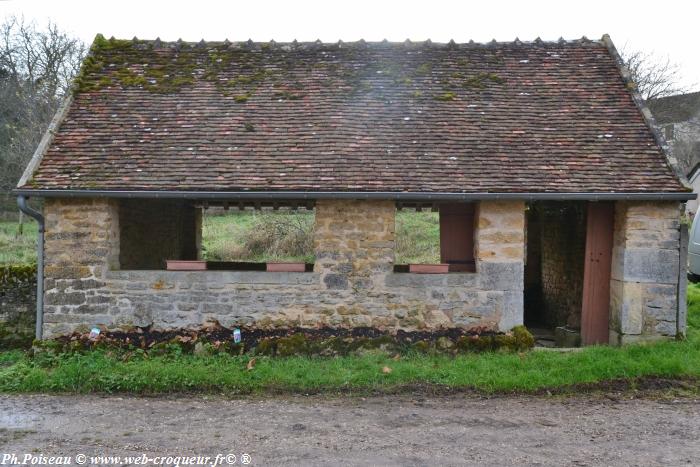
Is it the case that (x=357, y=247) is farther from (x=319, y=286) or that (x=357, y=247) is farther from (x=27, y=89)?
(x=27, y=89)

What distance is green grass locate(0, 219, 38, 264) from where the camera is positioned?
14086mm

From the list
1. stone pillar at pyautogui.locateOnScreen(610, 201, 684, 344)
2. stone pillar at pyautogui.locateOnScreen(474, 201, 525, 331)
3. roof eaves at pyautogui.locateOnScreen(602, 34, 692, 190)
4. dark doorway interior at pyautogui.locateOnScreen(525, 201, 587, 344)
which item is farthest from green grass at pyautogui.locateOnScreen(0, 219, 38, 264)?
roof eaves at pyautogui.locateOnScreen(602, 34, 692, 190)

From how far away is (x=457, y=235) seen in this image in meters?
8.25

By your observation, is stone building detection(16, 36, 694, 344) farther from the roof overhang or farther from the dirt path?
the dirt path

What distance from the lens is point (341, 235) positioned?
757 cm

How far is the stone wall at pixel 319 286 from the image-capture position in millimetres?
7520

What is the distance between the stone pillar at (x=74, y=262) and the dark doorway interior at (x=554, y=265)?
682 centimetres

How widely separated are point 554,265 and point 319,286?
5191 millimetres

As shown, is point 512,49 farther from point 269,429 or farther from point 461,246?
point 269,429

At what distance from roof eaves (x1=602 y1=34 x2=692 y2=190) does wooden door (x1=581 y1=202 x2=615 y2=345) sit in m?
0.97

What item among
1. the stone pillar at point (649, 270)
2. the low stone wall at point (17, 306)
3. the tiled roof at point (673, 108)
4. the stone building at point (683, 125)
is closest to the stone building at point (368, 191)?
the stone pillar at point (649, 270)

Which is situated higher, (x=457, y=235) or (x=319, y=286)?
(x=457, y=235)

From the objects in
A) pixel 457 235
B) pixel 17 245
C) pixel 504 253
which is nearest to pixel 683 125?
pixel 457 235

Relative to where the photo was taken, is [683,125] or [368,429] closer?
[368,429]
